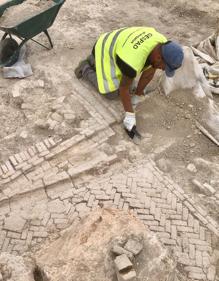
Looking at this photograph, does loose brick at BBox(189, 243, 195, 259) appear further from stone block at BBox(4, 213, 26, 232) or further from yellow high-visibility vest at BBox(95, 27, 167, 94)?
yellow high-visibility vest at BBox(95, 27, 167, 94)

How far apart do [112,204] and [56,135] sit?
1.49m

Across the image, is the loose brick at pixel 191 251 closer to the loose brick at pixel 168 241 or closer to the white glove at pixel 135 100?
the loose brick at pixel 168 241

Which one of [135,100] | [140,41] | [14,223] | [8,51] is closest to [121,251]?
[14,223]

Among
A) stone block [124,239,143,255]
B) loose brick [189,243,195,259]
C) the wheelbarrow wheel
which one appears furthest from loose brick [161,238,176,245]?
the wheelbarrow wheel

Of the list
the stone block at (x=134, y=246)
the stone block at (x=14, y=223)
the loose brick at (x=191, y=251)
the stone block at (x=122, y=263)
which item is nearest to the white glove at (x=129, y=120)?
the loose brick at (x=191, y=251)

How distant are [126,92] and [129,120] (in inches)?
17.3

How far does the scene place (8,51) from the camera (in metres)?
7.72

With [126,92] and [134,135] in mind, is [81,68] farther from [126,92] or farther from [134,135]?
[134,135]

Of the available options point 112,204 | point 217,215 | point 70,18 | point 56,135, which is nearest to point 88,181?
point 112,204

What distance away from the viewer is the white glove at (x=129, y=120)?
21.1 feet

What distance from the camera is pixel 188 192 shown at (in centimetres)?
582

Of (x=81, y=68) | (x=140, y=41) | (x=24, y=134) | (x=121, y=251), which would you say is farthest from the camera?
(x=81, y=68)

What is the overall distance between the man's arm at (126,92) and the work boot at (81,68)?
3.70ft

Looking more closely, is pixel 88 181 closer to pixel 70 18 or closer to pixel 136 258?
pixel 136 258
